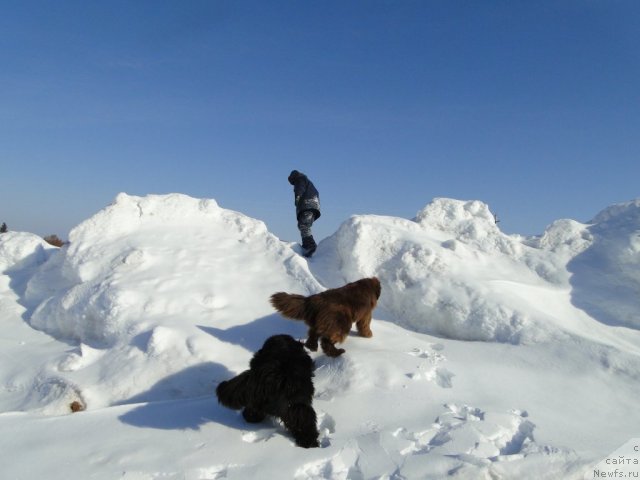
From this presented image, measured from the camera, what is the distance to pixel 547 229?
7.20 metres

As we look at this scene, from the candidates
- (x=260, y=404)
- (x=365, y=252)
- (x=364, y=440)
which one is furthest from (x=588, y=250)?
(x=260, y=404)

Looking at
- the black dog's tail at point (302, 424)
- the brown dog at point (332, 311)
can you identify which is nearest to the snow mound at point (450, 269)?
the brown dog at point (332, 311)

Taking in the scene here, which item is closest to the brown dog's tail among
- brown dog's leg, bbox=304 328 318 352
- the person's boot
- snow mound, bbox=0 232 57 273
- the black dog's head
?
brown dog's leg, bbox=304 328 318 352

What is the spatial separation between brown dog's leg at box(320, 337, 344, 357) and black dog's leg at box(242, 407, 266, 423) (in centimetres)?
110

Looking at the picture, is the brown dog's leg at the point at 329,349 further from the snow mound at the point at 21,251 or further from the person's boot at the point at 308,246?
the snow mound at the point at 21,251

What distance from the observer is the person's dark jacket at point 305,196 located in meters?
8.59

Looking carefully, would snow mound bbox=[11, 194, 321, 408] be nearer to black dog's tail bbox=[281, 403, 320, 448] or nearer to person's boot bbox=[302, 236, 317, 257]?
person's boot bbox=[302, 236, 317, 257]

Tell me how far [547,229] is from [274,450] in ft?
20.9

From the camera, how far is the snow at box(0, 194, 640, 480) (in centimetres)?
298

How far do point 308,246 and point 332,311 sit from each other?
12.2 ft

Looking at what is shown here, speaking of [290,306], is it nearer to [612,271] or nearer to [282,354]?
[282,354]

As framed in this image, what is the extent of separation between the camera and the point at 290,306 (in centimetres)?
461

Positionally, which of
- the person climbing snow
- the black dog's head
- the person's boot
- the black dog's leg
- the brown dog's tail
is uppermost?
the person climbing snow

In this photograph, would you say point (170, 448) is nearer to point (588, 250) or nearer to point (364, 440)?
point (364, 440)
